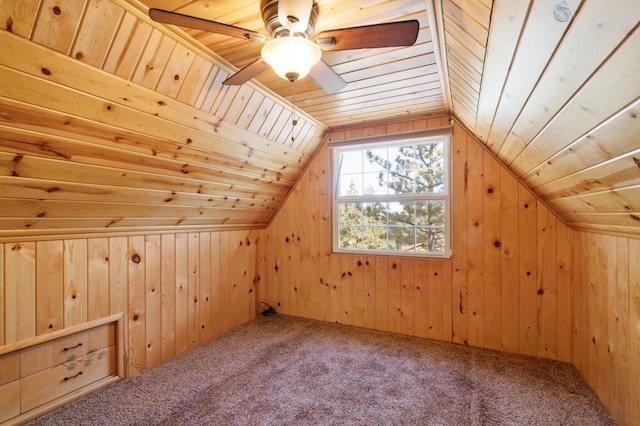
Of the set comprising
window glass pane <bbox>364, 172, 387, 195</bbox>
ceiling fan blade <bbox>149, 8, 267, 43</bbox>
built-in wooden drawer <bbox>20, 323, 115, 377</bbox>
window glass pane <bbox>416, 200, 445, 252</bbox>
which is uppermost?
ceiling fan blade <bbox>149, 8, 267, 43</bbox>

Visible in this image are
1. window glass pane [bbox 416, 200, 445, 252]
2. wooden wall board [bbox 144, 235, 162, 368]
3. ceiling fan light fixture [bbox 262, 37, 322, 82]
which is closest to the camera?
ceiling fan light fixture [bbox 262, 37, 322, 82]

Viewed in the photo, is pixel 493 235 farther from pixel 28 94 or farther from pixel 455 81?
pixel 28 94

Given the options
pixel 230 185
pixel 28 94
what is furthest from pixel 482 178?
pixel 28 94

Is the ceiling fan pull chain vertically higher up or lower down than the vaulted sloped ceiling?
higher up

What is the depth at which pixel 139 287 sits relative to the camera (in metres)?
2.34

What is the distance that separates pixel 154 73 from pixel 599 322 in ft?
9.63

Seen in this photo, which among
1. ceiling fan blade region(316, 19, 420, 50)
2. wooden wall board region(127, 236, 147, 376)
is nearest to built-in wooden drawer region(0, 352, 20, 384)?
wooden wall board region(127, 236, 147, 376)

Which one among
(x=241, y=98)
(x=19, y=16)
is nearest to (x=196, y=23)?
(x=19, y=16)

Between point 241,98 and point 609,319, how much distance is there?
2.61 m

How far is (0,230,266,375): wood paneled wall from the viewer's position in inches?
69.6

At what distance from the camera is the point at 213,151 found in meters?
2.18

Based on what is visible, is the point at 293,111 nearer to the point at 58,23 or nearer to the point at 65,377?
the point at 58,23

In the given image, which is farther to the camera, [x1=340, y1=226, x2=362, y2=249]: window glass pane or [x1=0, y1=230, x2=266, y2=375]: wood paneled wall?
[x1=340, y1=226, x2=362, y2=249]: window glass pane

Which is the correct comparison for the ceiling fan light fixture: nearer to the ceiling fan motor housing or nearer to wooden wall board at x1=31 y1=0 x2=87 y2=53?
the ceiling fan motor housing
